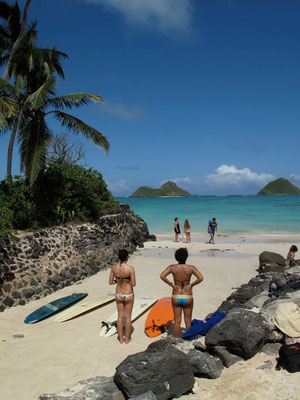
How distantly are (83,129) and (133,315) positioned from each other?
27.7ft

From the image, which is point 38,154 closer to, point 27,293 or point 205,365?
point 27,293

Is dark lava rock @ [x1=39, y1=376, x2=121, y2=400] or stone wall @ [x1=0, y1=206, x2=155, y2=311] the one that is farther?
stone wall @ [x1=0, y1=206, x2=155, y2=311]

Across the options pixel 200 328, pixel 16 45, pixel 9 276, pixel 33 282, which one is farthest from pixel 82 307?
pixel 16 45

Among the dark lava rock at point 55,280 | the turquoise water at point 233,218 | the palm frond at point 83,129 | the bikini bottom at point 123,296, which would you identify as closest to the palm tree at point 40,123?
the palm frond at point 83,129

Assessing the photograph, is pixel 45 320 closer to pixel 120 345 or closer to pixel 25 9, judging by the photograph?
pixel 120 345

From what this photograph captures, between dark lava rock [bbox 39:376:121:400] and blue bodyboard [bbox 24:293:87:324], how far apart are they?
4.00 metres

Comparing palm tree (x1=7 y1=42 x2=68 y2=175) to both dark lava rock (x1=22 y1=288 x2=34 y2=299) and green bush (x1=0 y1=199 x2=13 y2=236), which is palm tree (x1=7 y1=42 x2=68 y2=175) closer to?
green bush (x1=0 y1=199 x2=13 y2=236)

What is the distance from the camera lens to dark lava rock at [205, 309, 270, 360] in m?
4.96

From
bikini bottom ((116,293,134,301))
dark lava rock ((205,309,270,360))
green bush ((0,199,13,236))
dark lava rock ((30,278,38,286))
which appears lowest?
dark lava rock ((30,278,38,286))

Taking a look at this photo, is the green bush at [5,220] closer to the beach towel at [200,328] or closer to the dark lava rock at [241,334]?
the beach towel at [200,328]

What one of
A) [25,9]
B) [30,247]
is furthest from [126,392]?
[25,9]

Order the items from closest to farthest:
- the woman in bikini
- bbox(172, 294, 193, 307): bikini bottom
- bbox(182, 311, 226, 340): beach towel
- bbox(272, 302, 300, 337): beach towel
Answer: bbox(272, 302, 300, 337): beach towel
bbox(172, 294, 193, 307): bikini bottom
bbox(182, 311, 226, 340): beach towel
the woman in bikini

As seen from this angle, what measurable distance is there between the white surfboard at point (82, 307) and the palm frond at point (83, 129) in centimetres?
666

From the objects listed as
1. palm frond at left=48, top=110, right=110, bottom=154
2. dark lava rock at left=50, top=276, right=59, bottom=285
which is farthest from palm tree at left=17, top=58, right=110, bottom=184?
dark lava rock at left=50, top=276, right=59, bottom=285
